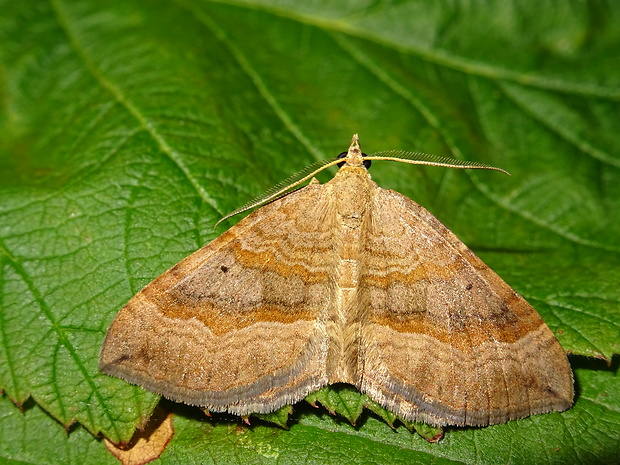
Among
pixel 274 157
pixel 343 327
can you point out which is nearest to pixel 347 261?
pixel 343 327

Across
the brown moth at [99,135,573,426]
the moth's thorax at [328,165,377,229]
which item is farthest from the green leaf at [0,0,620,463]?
the moth's thorax at [328,165,377,229]

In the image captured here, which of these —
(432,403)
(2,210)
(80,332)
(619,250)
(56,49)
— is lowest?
(432,403)

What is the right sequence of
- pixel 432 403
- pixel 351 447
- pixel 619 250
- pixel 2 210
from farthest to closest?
pixel 619 250 → pixel 2 210 → pixel 351 447 → pixel 432 403

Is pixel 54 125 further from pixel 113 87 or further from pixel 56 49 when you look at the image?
pixel 56 49

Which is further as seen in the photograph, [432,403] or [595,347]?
[595,347]

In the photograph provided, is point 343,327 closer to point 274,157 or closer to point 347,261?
point 347,261

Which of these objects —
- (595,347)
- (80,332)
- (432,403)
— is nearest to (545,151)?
(595,347)
